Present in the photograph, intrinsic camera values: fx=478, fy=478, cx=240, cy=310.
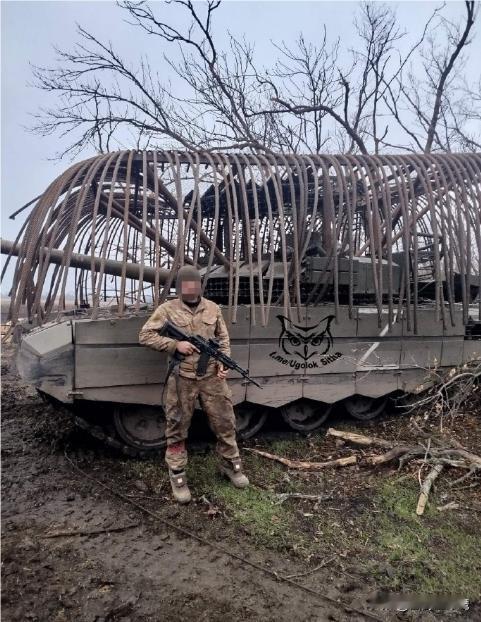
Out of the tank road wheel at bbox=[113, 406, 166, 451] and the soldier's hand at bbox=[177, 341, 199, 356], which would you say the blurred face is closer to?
the soldier's hand at bbox=[177, 341, 199, 356]

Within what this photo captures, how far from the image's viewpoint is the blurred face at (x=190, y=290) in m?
4.39

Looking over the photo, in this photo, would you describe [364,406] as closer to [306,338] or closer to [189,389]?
[306,338]

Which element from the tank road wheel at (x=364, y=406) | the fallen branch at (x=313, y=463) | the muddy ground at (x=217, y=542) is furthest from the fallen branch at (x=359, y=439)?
the tank road wheel at (x=364, y=406)

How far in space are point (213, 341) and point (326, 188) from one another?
8.58ft

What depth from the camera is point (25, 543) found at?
3438mm

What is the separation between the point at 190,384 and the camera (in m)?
4.41

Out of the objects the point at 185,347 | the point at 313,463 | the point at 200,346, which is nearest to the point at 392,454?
the point at 313,463

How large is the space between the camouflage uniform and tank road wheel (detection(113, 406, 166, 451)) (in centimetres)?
94

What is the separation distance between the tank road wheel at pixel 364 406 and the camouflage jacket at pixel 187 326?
2674 millimetres

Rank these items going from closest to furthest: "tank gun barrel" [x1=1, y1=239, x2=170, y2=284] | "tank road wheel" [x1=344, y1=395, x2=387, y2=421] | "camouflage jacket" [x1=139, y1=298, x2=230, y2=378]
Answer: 1. "camouflage jacket" [x1=139, y1=298, x2=230, y2=378]
2. "tank gun barrel" [x1=1, y1=239, x2=170, y2=284]
3. "tank road wheel" [x1=344, y1=395, x2=387, y2=421]

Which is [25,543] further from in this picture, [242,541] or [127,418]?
[127,418]

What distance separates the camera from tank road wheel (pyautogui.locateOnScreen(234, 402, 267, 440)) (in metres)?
5.79

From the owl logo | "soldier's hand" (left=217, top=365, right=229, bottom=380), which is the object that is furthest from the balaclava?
the owl logo

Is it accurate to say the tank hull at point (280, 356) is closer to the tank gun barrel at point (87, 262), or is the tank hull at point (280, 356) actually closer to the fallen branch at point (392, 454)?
the tank gun barrel at point (87, 262)
